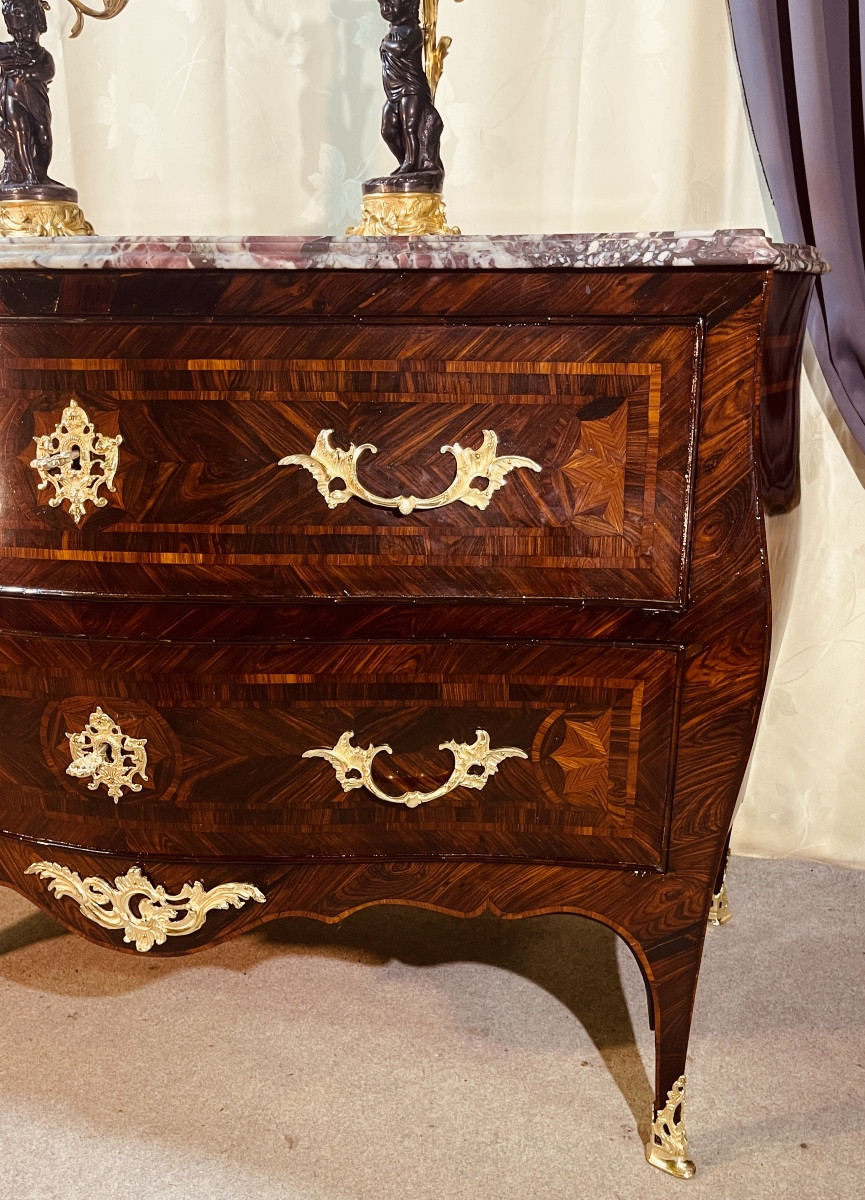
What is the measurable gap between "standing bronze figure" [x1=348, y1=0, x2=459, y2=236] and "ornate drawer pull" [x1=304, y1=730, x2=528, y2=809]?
558 mm

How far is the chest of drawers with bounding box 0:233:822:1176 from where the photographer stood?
2.72ft

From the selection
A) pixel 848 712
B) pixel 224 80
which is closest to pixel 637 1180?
pixel 848 712

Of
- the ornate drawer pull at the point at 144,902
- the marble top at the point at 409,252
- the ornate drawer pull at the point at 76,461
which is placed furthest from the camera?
the ornate drawer pull at the point at 144,902

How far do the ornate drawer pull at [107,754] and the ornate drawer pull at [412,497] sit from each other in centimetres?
31

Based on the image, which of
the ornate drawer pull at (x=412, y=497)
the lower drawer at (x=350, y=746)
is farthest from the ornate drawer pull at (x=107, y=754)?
the ornate drawer pull at (x=412, y=497)

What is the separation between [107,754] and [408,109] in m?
0.75

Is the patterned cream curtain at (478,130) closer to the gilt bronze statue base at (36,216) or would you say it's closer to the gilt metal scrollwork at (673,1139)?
the gilt bronze statue base at (36,216)

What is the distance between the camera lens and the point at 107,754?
964 mm

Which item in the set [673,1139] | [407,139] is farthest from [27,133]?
[673,1139]

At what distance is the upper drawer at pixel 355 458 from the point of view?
0.84m

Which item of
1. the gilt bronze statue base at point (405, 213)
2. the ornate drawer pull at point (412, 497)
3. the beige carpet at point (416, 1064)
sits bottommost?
the beige carpet at point (416, 1064)

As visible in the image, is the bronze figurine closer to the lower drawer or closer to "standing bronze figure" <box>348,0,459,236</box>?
"standing bronze figure" <box>348,0,459,236</box>

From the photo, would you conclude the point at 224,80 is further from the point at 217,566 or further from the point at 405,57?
the point at 217,566

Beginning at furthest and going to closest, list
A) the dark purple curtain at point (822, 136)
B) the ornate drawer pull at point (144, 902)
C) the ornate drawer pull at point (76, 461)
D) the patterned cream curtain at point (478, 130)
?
the patterned cream curtain at point (478, 130), the dark purple curtain at point (822, 136), the ornate drawer pull at point (144, 902), the ornate drawer pull at point (76, 461)
